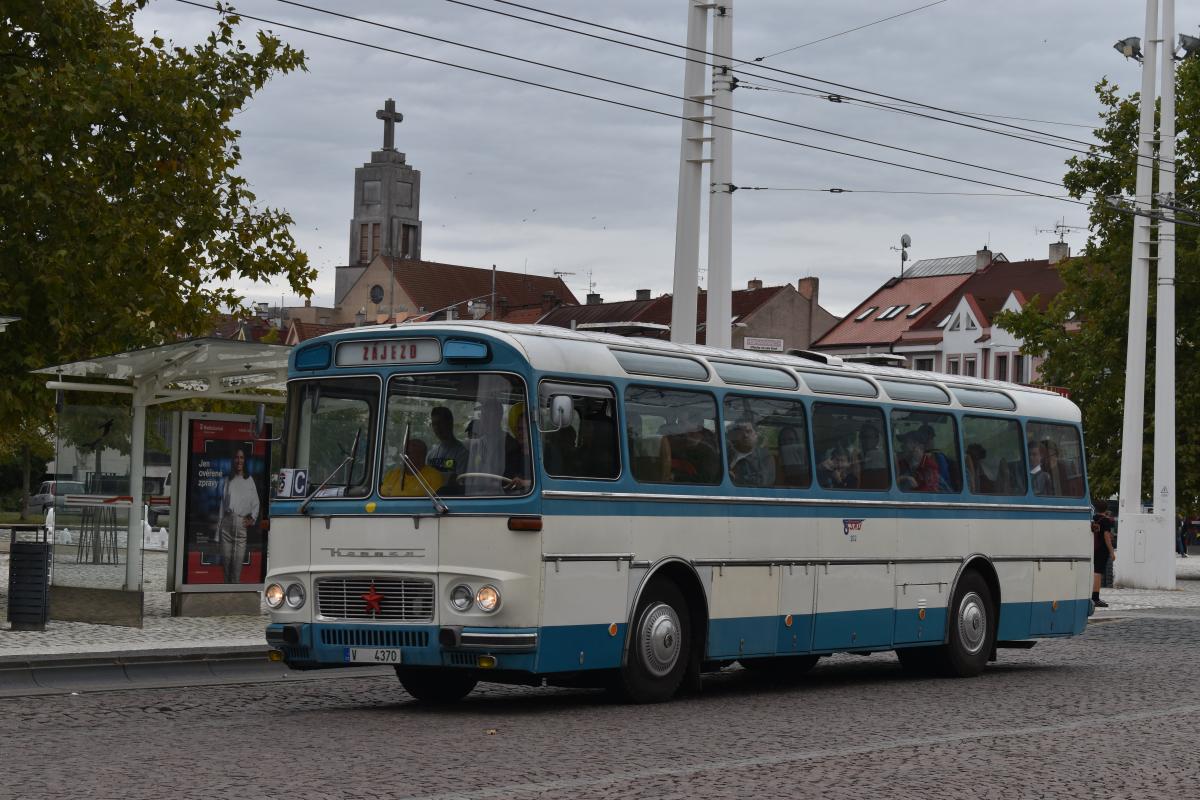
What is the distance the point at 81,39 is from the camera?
2427cm

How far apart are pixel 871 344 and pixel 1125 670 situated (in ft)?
272

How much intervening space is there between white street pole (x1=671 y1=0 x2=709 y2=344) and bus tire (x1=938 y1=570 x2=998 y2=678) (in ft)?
17.7

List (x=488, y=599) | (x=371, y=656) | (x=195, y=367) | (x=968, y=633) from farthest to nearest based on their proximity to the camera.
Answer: (x=195, y=367) → (x=968, y=633) → (x=371, y=656) → (x=488, y=599)

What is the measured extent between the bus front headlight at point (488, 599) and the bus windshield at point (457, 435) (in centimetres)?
67

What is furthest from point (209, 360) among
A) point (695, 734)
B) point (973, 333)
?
point (973, 333)

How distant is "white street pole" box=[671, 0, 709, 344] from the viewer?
23422 mm

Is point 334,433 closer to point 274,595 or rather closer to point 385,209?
point 274,595

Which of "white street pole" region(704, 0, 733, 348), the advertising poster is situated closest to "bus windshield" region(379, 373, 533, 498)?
the advertising poster

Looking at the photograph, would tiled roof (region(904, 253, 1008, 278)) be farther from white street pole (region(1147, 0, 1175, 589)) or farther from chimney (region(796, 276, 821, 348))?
white street pole (region(1147, 0, 1175, 589))

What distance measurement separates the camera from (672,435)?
15.2 m

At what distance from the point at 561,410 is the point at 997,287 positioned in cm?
9139

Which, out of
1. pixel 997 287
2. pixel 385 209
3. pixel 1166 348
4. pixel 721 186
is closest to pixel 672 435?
pixel 721 186

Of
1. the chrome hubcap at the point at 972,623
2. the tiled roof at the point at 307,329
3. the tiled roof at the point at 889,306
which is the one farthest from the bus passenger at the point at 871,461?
the tiled roof at the point at 307,329

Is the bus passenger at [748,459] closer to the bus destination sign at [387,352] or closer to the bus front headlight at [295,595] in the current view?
the bus destination sign at [387,352]
